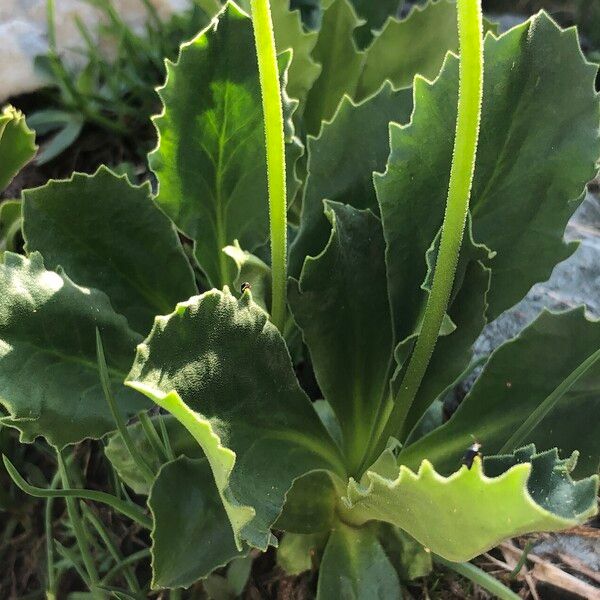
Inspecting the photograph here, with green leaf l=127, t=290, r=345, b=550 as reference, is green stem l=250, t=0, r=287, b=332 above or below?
above

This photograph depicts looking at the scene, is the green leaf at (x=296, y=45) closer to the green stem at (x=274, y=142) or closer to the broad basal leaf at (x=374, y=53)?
the broad basal leaf at (x=374, y=53)

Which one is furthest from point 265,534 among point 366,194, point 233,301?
point 366,194

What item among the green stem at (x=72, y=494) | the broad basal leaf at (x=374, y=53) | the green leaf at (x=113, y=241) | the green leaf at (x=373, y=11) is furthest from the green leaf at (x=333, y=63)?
the green stem at (x=72, y=494)

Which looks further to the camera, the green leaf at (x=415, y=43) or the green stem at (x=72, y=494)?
the green leaf at (x=415, y=43)

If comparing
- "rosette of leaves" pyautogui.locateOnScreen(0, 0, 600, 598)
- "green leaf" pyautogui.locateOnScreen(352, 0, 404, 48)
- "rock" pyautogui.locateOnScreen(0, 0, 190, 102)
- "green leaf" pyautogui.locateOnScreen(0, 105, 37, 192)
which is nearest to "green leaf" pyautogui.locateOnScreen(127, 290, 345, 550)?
"rosette of leaves" pyautogui.locateOnScreen(0, 0, 600, 598)

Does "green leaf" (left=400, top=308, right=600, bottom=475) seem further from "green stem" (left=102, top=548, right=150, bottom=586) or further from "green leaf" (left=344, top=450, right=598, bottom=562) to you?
"green stem" (left=102, top=548, right=150, bottom=586)

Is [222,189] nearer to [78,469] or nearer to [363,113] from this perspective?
[363,113]
